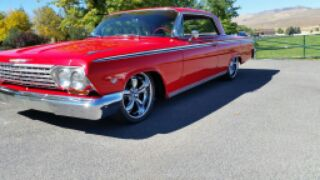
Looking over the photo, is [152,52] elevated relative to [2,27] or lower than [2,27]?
lower

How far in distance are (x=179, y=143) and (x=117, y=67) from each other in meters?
1.03

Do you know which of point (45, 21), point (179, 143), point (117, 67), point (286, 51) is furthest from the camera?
point (45, 21)

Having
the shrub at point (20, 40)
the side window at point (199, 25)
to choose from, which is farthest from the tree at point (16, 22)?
→ the side window at point (199, 25)

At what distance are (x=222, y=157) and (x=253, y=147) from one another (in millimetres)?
412

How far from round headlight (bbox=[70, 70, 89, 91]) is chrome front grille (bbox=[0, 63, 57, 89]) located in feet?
0.87

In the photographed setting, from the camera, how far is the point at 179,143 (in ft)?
11.1

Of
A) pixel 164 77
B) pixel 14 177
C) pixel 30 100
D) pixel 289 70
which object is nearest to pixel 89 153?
pixel 14 177

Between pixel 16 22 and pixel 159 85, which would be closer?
pixel 159 85

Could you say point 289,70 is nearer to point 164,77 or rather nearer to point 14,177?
point 164,77

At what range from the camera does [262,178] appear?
2652 mm

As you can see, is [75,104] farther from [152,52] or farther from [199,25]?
[199,25]

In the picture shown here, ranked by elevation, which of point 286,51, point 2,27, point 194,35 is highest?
point 2,27

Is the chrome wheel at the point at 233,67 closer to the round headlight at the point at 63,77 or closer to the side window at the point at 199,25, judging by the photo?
the side window at the point at 199,25

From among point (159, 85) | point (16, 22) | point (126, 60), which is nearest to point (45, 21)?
point (16, 22)
